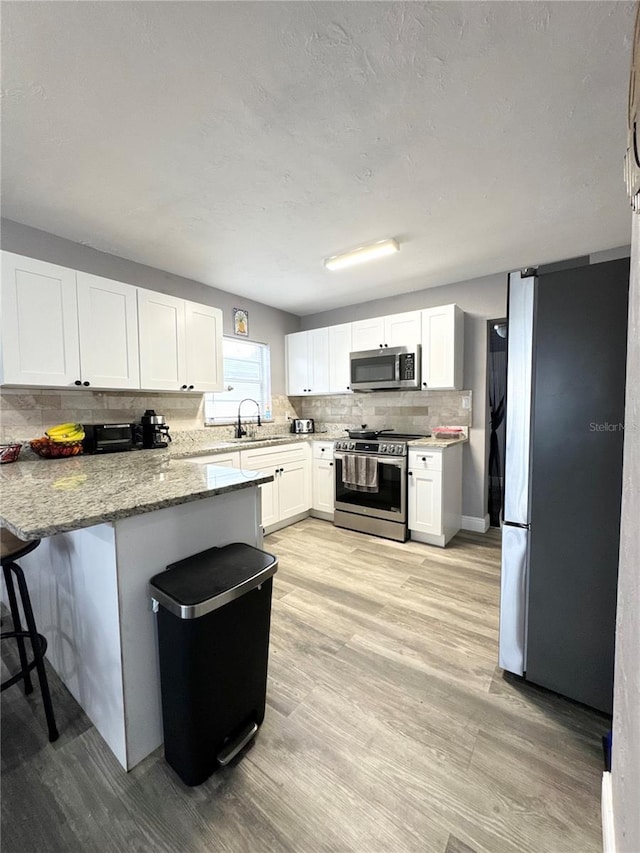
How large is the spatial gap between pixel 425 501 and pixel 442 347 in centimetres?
152

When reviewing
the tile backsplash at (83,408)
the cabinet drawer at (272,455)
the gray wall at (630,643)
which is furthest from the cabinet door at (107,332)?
the gray wall at (630,643)

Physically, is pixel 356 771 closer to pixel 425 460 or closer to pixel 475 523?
pixel 425 460

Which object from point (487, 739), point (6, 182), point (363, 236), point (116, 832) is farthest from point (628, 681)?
point (6, 182)

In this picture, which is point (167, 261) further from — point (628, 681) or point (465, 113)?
point (628, 681)

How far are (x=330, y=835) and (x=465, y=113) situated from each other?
2.72 metres

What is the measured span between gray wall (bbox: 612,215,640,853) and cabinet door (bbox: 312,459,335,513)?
2.92 meters

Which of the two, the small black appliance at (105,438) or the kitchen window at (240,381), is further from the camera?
the kitchen window at (240,381)

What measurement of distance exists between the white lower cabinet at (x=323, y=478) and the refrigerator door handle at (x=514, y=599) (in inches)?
90.2

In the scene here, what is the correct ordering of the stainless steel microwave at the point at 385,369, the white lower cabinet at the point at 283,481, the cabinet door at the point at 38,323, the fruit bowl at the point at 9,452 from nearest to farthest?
1. the cabinet door at the point at 38,323
2. the fruit bowl at the point at 9,452
3. the white lower cabinet at the point at 283,481
4. the stainless steel microwave at the point at 385,369

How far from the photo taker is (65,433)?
2.44 meters

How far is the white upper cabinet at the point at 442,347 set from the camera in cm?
328

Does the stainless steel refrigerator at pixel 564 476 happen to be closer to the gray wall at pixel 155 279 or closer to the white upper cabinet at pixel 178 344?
the white upper cabinet at pixel 178 344

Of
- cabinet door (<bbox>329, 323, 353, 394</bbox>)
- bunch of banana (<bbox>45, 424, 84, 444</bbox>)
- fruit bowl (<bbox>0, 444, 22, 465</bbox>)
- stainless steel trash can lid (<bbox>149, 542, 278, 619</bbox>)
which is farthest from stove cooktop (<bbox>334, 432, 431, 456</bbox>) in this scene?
fruit bowl (<bbox>0, 444, 22, 465</bbox>)

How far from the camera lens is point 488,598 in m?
2.29
